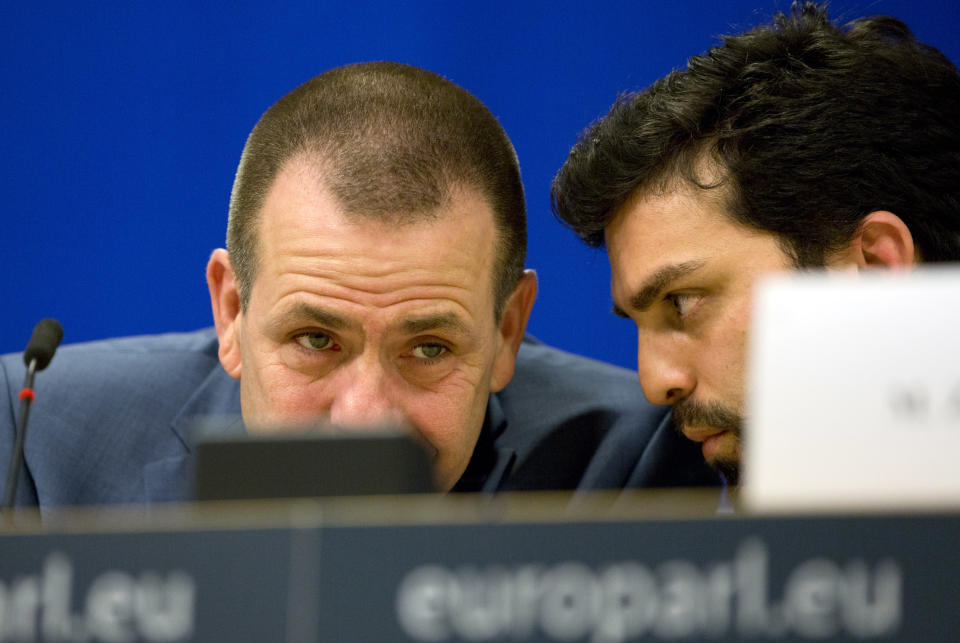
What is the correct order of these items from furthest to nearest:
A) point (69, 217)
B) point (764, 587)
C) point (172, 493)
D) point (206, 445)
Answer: point (69, 217)
point (172, 493)
point (206, 445)
point (764, 587)

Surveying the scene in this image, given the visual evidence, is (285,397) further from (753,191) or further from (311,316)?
(753,191)

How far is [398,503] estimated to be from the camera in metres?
0.64

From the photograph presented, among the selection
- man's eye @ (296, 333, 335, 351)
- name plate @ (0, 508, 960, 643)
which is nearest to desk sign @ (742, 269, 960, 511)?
name plate @ (0, 508, 960, 643)

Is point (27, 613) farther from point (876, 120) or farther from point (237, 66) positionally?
point (237, 66)

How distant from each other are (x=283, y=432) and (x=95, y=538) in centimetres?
15

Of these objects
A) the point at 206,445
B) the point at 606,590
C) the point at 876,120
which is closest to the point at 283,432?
the point at 206,445

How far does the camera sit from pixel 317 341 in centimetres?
152

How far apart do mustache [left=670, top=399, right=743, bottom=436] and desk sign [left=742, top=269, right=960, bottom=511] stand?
38.6 inches

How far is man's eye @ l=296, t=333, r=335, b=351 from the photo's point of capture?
1.51 meters

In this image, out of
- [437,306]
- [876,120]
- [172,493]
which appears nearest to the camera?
[437,306]

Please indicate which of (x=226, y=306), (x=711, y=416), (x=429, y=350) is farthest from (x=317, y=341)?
(x=711, y=416)

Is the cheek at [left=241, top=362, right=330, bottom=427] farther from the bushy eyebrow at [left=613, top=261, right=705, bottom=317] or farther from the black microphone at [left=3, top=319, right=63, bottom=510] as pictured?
the bushy eyebrow at [left=613, top=261, right=705, bottom=317]

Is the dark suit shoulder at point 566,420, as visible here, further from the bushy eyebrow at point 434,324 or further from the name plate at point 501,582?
the name plate at point 501,582

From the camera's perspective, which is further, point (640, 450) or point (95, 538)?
point (640, 450)
